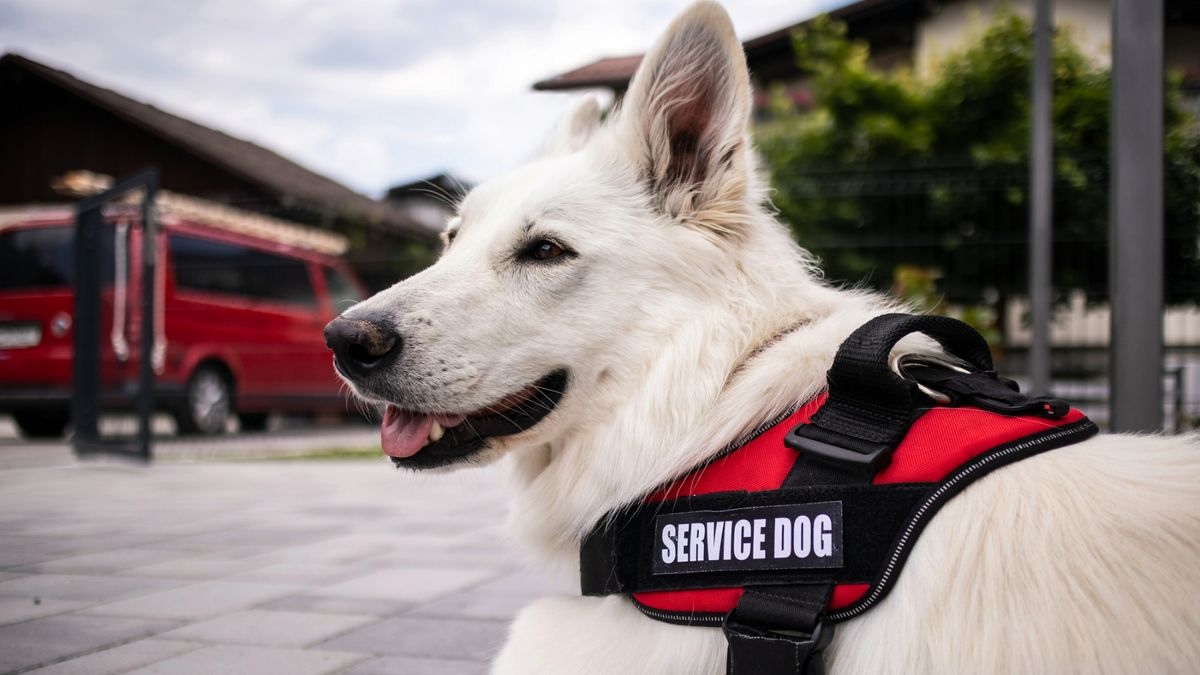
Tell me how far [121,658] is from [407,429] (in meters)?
1.24

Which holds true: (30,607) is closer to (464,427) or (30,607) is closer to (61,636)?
(61,636)

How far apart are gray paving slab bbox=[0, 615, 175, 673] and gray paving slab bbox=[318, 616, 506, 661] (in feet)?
2.12

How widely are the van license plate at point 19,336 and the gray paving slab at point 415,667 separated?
26.4 ft

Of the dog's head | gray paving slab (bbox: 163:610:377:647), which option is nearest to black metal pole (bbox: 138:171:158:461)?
gray paving slab (bbox: 163:610:377:647)

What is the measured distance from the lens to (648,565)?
167 centimetres

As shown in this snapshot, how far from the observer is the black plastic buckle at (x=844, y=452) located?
1.46 m

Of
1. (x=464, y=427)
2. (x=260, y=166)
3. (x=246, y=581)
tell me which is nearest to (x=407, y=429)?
(x=464, y=427)

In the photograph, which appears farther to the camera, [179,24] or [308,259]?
[308,259]

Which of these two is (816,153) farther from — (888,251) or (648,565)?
(648,565)

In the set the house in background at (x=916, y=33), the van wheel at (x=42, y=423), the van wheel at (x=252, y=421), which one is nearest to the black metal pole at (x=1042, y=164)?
the house in background at (x=916, y=33)

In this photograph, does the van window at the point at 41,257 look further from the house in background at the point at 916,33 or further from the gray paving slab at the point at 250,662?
the house in background at the point at 916,33

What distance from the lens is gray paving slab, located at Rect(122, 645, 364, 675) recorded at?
238 centimetres

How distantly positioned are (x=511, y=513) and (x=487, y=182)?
92 cm

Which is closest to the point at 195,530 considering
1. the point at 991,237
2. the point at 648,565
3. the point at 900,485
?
the point at 648,565
